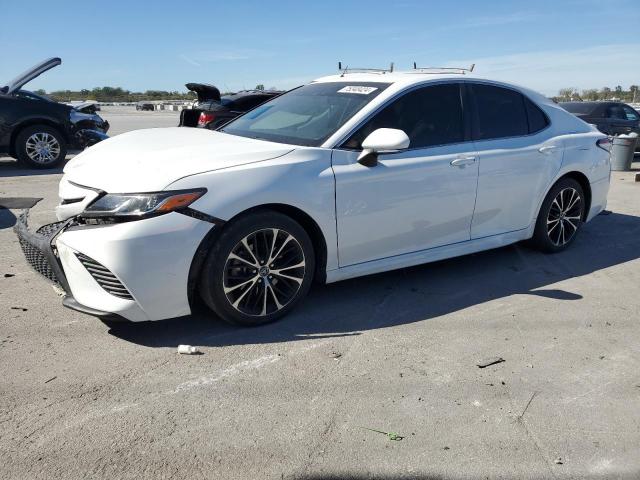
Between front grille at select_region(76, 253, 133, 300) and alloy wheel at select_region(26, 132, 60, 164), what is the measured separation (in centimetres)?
851

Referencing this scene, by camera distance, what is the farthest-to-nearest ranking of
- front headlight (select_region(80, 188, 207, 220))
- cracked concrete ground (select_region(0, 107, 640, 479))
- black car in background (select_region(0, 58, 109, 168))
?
black car in background (select_region(0, 58, 109, 168)) → front headlight (select_region(80, 188, 207, 220)) → cracked concrete ground (select_region(0, 107, 640, 479))

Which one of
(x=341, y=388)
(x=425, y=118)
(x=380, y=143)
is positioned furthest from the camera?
(x=425, y=118)

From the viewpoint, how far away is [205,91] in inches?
408

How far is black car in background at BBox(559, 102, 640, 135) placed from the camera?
14.2m

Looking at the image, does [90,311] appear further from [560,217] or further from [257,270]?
[560,217]

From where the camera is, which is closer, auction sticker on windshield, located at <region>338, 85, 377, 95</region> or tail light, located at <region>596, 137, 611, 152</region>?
auction sticker on windshield, located at <region>338, 85, 377, 95</region>

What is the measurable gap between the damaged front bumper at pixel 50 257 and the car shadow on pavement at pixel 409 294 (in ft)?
1.16

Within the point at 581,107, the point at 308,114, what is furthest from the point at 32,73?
the point at 581,107

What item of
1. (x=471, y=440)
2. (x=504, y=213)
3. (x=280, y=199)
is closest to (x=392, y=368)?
(x=471, y=440)

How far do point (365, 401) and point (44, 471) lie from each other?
1.51 m

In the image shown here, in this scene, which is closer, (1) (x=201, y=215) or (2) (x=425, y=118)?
(1) (x=201, y=215)

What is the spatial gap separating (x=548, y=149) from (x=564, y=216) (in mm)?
798

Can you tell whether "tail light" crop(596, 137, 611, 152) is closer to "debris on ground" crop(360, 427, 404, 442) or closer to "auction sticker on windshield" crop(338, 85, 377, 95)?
"auction sticker on windshield" crop(338, 85, 377, 95)

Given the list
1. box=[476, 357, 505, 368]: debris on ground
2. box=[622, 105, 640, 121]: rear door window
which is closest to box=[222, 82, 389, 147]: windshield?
box=[476, 357, 505, 368]: debris on ground
